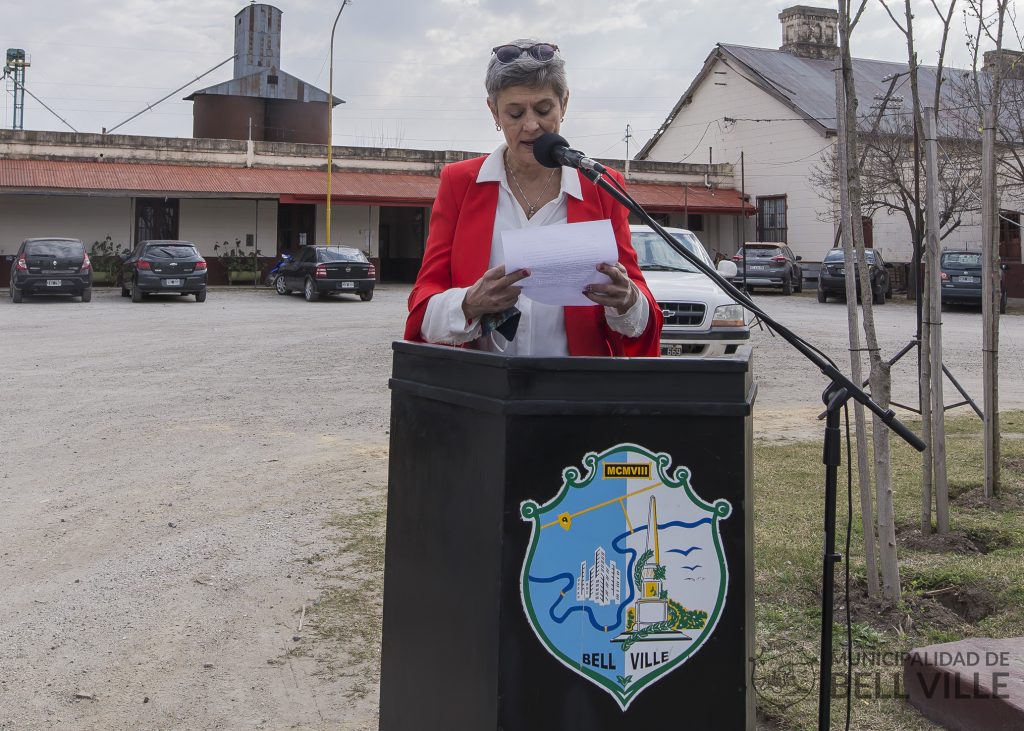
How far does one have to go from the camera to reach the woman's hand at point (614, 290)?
2102mm

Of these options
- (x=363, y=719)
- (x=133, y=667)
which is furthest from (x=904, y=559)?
(x=133, y=667)

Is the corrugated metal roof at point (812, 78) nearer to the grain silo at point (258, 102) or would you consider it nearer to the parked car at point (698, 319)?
the grain silo at point (258, 102)

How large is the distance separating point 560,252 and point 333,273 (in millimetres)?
24863

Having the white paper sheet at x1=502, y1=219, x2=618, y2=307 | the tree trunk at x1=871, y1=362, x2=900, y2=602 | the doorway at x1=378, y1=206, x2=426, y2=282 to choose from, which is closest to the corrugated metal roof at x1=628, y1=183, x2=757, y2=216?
the doorway at x1=378, y1=206, x2=426, y2=282

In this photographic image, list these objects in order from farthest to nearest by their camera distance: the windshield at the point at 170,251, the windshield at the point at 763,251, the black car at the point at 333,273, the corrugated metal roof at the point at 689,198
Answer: the corrugated metal roof at the point at 689,198, the windshield at the point at 763,251, the black car at the point at 333,273, the windshield at the point at 170,251

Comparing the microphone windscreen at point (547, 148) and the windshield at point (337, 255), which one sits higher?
the windshield at point (337, 255)

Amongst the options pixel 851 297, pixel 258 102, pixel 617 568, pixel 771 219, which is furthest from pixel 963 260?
pixel 258 102

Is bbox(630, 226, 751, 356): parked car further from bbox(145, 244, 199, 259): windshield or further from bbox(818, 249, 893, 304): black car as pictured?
bbox(145, 244, 199, 259): windshield

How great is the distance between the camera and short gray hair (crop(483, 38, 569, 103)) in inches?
96.7

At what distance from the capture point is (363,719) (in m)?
3.47

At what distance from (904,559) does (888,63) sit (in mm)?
46060

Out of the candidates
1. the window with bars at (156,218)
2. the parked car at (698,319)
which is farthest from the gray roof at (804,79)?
the parked car at (698,319)

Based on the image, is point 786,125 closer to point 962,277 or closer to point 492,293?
point 962,277

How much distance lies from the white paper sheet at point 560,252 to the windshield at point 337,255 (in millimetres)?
25108
